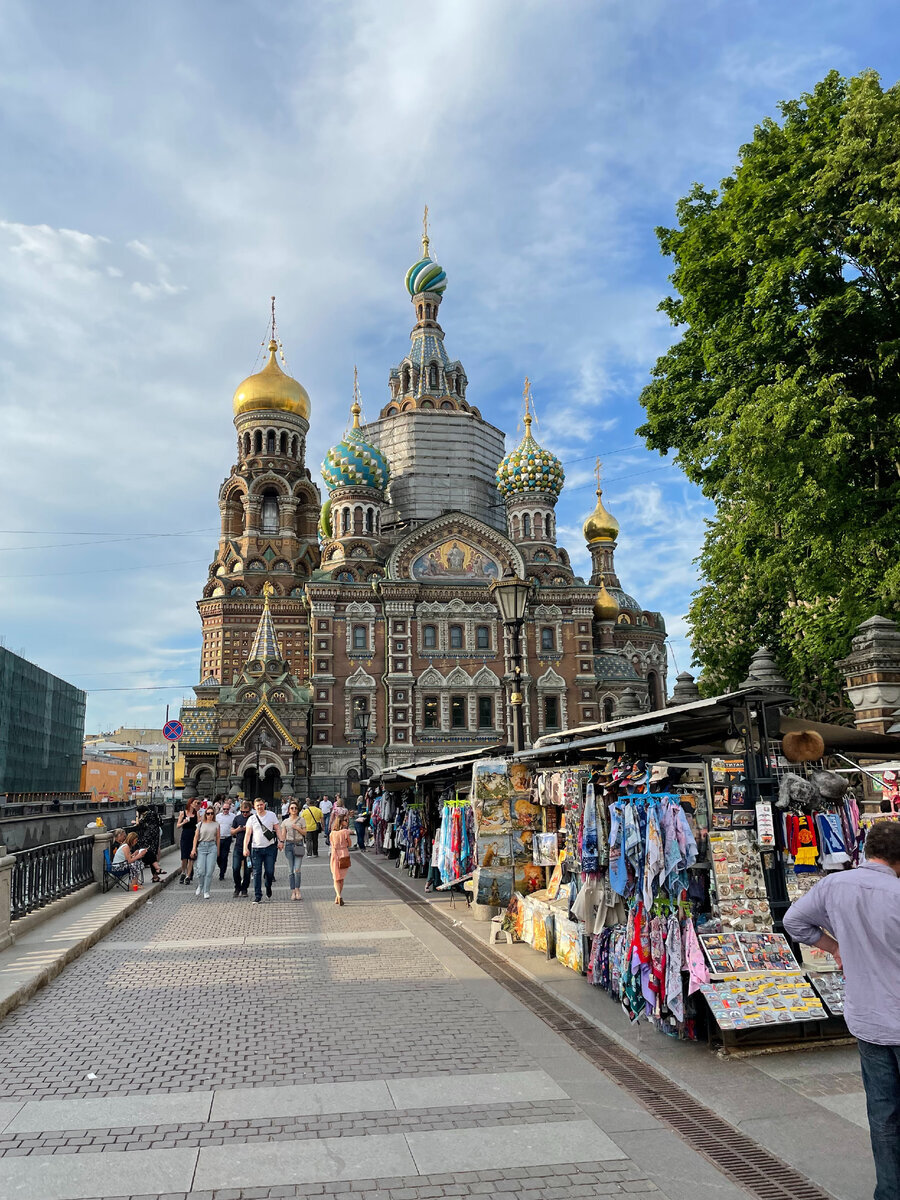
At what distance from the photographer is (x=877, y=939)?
4.21 meters

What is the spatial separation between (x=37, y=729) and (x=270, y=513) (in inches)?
701

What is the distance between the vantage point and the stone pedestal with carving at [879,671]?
13.6 meters

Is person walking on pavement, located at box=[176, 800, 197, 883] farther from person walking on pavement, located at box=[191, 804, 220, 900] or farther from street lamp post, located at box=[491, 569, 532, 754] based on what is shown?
street lamp post, located at box=[491, 569, 532, 754]

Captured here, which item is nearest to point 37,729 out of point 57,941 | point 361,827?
point 361,827

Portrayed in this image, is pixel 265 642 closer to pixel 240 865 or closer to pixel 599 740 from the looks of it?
pixel 240 865

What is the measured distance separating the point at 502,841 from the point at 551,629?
125 ft

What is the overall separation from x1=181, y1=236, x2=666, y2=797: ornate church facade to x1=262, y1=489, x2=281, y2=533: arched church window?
9 centimetres

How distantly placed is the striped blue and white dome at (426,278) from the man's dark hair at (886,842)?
204ft

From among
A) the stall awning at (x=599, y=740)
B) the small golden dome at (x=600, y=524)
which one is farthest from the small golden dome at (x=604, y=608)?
the stall awning at (x=599, y=740)

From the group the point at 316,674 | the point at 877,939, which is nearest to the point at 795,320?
the point at 877,939

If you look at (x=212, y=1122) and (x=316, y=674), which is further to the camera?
(x=316, y=674)

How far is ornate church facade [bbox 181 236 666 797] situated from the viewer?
45969mm

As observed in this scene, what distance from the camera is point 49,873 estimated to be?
43.9 ft

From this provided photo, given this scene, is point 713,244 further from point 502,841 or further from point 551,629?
point 551,629
